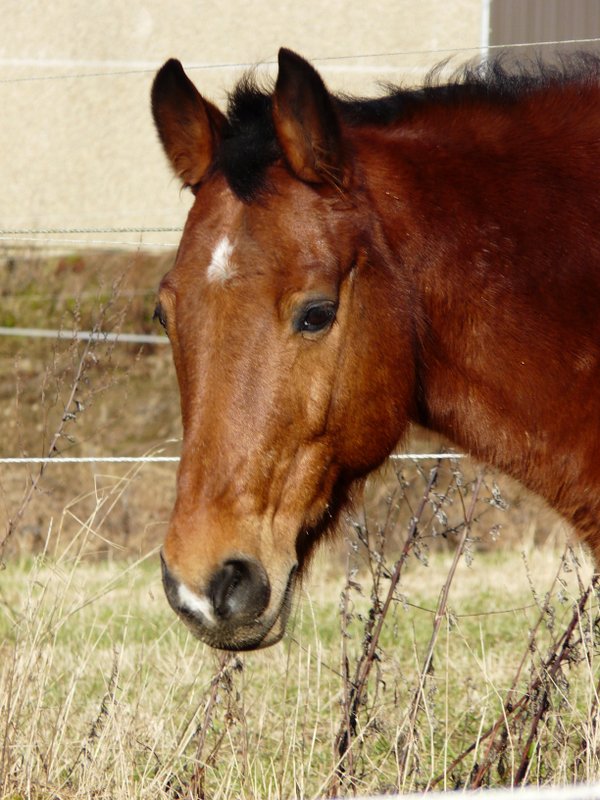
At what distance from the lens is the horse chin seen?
2.66m

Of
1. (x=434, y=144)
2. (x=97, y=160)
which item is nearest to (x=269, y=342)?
(x=434, y=144)

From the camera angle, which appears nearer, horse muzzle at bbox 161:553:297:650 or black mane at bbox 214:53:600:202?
horse muzzle at bbox 161:553:297:650

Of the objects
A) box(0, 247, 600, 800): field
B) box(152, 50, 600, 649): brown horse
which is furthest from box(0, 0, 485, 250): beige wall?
box(152, 50, 600, 649): brown horse

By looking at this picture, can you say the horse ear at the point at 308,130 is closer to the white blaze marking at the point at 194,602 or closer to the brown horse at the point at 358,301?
the brown horse at the point at 358,301

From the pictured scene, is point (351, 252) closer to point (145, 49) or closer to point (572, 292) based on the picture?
point (572, 292)

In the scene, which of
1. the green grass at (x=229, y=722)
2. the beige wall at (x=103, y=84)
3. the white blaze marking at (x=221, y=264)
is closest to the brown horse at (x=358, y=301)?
the white blaze marking at (x=221, y=264)

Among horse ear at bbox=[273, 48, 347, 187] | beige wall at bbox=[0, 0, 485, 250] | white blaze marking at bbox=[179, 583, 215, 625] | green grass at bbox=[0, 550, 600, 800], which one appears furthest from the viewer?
beige wall at bbox=[0, 0, 485, 250]

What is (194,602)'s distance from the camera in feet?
8.58

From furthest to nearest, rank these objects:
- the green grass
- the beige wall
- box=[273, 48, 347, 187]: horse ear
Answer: the beige wall, the green grass, box=[273, 48, 347, 187]: horse ear

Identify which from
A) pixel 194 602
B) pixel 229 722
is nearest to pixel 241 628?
pixel 194 602

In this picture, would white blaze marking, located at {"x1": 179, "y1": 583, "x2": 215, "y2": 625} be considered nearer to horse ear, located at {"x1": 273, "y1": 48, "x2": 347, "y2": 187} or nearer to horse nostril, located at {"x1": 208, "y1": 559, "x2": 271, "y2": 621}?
horse nostril, located at {"x1": 208, "y1": 559, "x2": 271, "y2": 621}

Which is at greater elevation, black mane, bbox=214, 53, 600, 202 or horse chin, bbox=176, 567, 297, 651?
black mane, bbox=214, 53, 600, 202

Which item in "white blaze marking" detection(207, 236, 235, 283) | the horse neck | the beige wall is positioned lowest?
the beige wall

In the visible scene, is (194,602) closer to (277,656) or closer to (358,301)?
(358,301)
